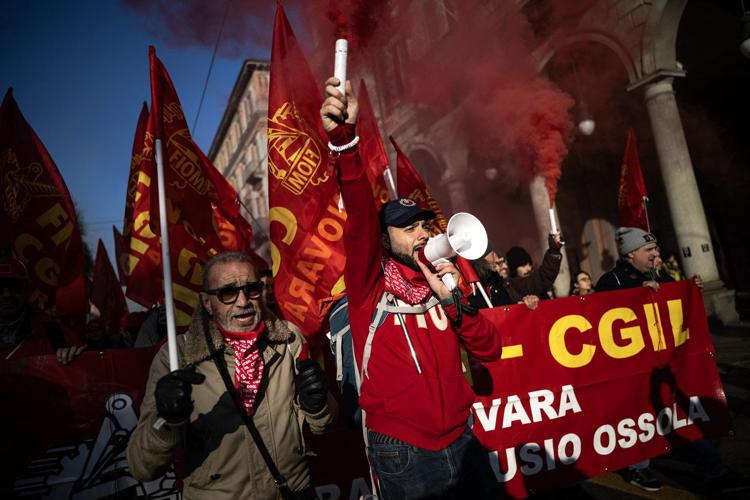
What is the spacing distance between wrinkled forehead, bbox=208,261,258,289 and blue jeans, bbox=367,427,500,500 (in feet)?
2.83

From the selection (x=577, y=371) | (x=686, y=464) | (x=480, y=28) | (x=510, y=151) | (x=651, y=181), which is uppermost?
(x=480, y=28)

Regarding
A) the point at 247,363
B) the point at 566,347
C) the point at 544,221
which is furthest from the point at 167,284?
the point at 544,221

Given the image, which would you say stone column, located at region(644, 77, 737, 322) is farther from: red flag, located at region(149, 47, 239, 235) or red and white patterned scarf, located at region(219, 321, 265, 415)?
red and white patterned scarf, located at region(219, 321, 265, 415)

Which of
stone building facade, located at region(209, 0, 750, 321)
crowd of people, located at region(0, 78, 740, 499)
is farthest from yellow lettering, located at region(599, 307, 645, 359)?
stone building facade, located at region(209, 0, 750, 321)

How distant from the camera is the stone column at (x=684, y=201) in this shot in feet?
30.4

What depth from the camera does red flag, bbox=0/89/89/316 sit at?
445 cm

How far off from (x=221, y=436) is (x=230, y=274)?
66 cm

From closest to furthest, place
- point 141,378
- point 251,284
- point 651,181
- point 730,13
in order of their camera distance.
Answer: point 251,284 → point 141,378 → point 730,13 → point 651,181

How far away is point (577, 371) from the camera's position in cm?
362

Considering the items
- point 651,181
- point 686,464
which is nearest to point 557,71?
point 651,181

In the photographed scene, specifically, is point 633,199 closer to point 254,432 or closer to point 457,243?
point 457,243

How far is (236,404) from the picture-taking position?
6.51 feet

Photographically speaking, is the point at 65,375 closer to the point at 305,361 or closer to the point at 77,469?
the point at 77,469

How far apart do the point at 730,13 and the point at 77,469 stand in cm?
1379
